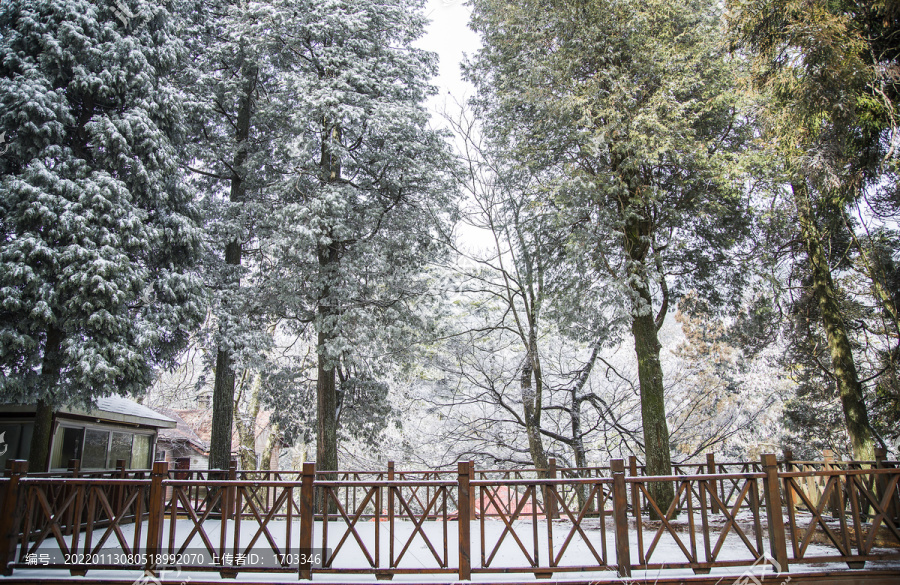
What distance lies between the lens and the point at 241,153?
505 inches

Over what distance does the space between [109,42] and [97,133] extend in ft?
5.88

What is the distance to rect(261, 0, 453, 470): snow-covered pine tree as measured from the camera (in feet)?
36.4

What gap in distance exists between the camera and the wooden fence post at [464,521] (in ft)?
16.5

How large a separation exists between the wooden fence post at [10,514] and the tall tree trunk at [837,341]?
36.5 ft

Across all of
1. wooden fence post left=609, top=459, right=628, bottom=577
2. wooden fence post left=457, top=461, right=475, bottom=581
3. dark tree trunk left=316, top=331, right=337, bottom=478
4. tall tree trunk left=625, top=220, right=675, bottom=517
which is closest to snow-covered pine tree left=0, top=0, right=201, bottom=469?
dark tree trunk left=316, top=331, right=337, bottom=478

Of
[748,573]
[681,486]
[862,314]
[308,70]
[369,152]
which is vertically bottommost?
[748,573]

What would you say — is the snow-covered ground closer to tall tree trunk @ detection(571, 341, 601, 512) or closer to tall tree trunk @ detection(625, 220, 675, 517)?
tall tree trunk @ detection(625, 220, 675, 517)

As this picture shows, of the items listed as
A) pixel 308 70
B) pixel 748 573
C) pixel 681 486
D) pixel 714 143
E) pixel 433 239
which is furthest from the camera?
pixel 433 239

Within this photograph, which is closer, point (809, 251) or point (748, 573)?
point (748, 573)

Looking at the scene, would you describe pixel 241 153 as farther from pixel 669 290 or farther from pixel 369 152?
pixel 669 290

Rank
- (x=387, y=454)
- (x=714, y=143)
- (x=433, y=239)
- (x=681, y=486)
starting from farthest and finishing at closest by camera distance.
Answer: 1. (x=387, y=454)
2. (x=433, y=239)
3. (x=714, y=143)
4. (x=681, y=486)

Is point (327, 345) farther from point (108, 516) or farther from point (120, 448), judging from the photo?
point (108, 516)

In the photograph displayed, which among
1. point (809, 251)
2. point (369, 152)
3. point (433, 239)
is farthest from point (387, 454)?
point (809, 251)

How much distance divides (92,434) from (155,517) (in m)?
6.67
